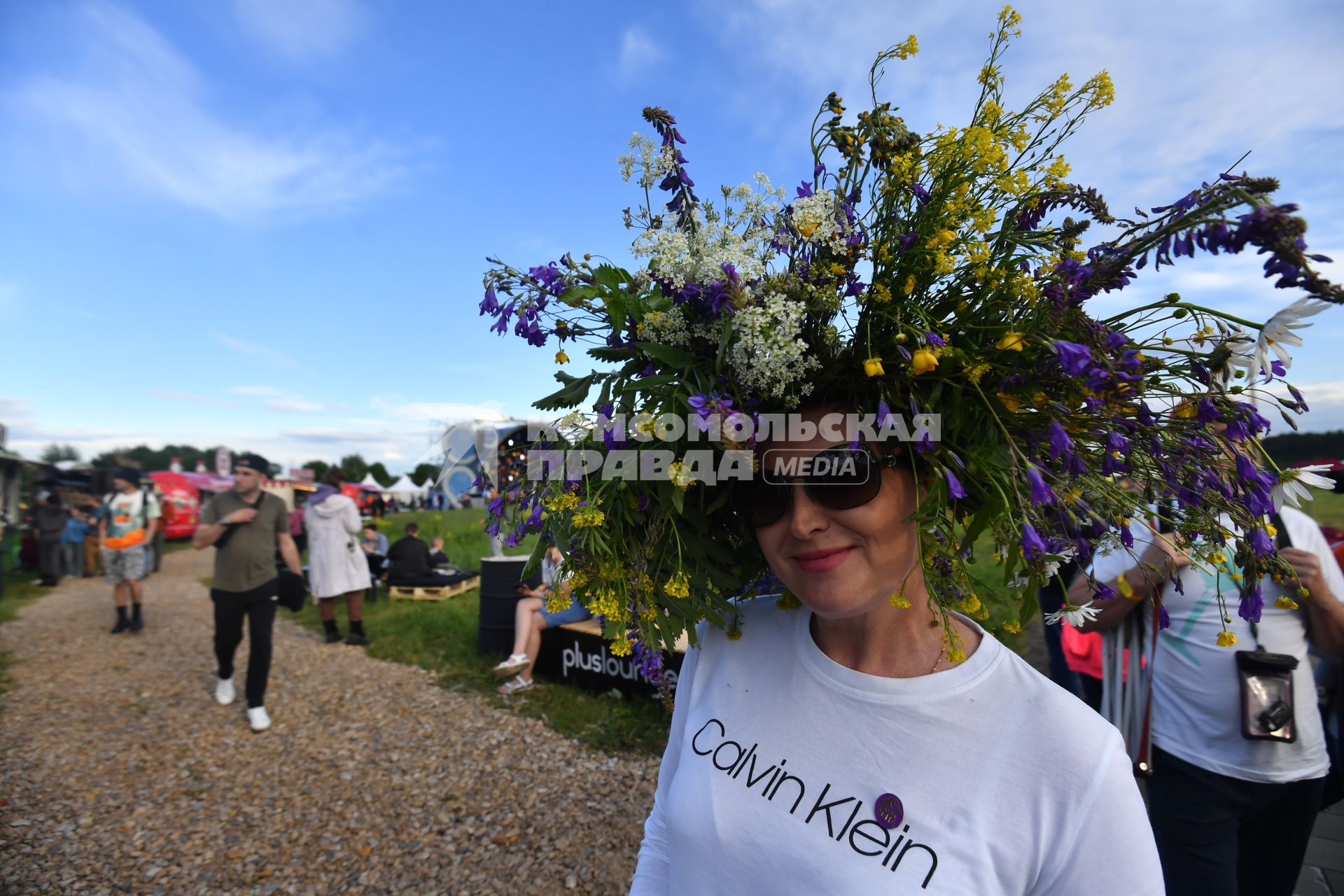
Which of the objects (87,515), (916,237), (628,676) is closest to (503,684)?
(628,676)

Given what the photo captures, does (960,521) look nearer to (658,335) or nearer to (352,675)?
(658,335)

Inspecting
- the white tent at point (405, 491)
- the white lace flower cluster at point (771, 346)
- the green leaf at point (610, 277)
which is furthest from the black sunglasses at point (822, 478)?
the white tent at point (405, 491)

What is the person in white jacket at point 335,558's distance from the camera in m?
8.47

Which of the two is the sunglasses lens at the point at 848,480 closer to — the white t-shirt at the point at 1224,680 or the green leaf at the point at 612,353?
the green leaf at the point at 612,353

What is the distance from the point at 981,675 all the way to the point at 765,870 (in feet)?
1.87

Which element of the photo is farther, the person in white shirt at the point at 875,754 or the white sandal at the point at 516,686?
the white sandal at the point at 516,686

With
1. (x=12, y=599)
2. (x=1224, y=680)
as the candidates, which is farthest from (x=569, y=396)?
(x=12, y=599)

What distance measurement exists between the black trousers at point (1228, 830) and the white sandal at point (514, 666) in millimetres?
5199

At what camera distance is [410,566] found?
36.3 feet

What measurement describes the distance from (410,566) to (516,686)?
5.38 meters

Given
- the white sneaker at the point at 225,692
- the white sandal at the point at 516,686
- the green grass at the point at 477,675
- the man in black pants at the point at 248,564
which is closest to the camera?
the green grass at the point at 477,675

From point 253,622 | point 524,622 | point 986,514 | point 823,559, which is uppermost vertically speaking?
point 986,514

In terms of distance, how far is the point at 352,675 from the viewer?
23.9 ft

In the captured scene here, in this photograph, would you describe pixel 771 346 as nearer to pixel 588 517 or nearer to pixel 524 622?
pixel 588 517
